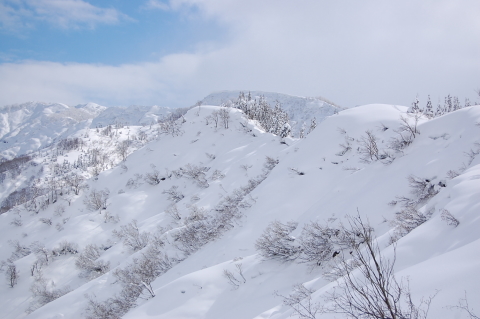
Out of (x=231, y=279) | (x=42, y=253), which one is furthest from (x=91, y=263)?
(x=231, y=279)

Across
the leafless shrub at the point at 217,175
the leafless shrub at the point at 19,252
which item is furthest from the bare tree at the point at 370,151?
the leafless shrub at the point at 19,252

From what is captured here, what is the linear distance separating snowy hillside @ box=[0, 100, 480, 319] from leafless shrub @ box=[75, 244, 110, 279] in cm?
13

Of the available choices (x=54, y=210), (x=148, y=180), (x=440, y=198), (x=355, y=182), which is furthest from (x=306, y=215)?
(x=54, y=210)

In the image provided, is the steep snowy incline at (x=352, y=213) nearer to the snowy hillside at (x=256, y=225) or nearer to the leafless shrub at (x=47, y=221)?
the snowy hillside at (x=256, y=225)

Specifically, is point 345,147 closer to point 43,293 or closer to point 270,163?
point 270,163

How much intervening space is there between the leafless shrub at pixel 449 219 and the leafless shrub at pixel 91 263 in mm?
22190

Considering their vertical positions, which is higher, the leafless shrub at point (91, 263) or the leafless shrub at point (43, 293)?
the leafless shrub at point (91, 263)

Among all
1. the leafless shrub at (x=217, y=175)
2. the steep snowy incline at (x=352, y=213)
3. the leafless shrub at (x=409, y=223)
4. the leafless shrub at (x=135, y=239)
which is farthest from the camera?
the leafless shrub at (x=217, y=175)

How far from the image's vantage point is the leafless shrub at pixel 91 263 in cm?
1986

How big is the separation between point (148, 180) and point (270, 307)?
28.2 m

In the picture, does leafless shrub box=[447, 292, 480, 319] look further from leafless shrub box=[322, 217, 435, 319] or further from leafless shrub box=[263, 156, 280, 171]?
leafless shrub box=[263, 156, 280, 171]

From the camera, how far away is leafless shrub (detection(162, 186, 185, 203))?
93.4 ft

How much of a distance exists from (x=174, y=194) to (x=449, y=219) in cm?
2687

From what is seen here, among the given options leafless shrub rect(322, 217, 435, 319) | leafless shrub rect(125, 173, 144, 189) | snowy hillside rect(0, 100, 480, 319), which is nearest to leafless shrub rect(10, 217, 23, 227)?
snowy hillside rect(0, 100, 480, 319)
